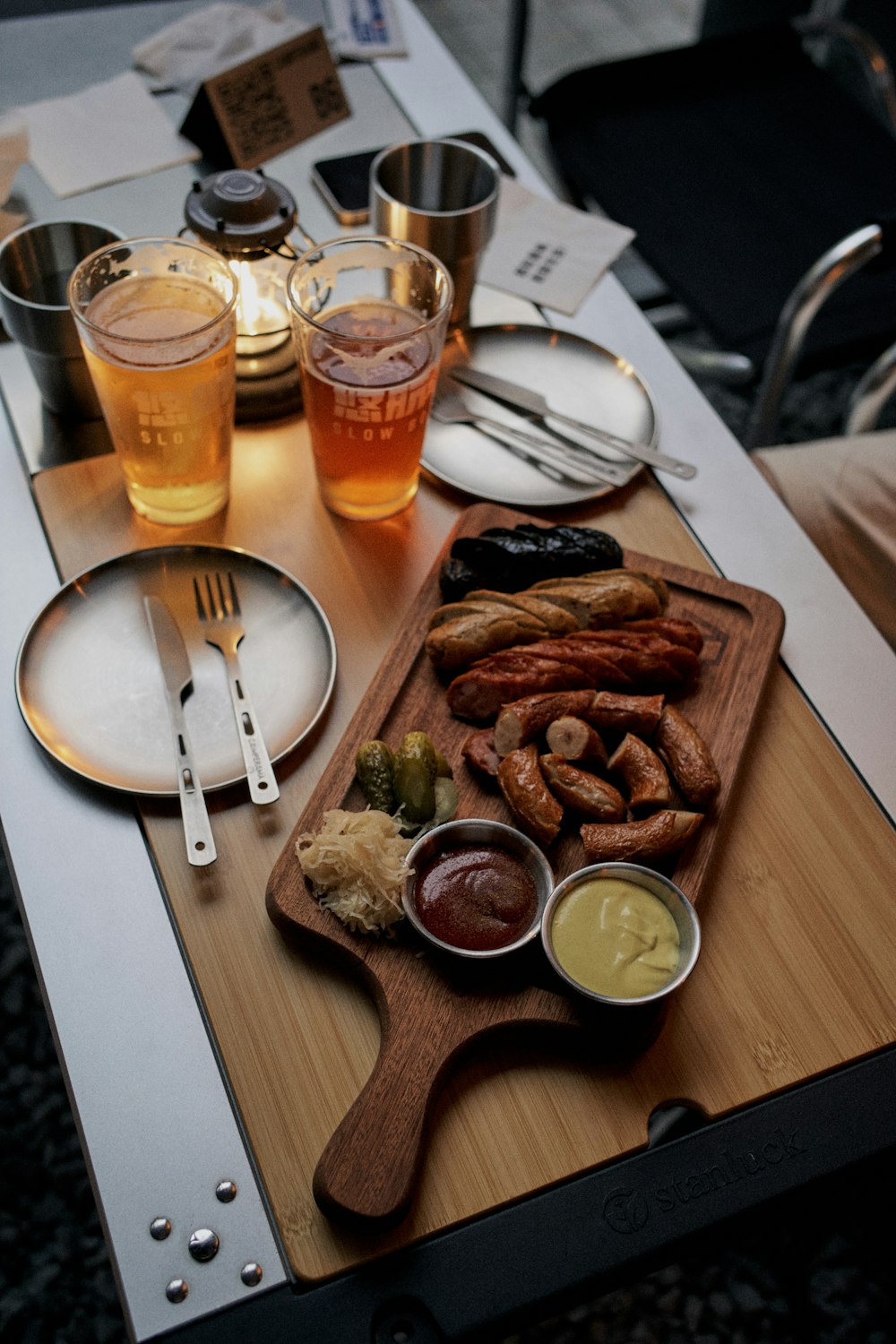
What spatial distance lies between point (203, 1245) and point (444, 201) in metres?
1.11

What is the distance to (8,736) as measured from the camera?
3.27 feet

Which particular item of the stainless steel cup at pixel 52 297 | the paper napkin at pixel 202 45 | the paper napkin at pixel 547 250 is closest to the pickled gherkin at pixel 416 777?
the stainless steel cup at pixel 52 297

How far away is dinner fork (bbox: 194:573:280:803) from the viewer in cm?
96

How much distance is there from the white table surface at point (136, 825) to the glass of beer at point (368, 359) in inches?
11.6

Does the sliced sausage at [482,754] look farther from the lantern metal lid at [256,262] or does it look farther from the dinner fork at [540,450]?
the lantern metal lid at [256,262]

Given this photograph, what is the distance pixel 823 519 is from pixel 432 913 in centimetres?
96

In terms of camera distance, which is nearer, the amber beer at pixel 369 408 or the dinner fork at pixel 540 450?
the amber beer at pixel 369 408

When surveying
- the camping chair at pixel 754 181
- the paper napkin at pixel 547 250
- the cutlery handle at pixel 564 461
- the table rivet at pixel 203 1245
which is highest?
the paper napkin at pixel 547 250

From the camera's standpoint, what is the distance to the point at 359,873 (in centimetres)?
86

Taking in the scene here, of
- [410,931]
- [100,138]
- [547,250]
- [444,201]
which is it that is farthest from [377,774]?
[100,138]

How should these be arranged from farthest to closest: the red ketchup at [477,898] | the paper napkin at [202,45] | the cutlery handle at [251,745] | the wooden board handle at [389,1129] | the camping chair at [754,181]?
the camping chair at [754,181] → the paper napkin at [202,45] → the cutlery handle at [251,745] → the red ketchup at [477,898] → the wooden board handle at [389,1129]

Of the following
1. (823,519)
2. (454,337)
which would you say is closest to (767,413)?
(823,519)

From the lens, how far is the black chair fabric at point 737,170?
6.12 feet

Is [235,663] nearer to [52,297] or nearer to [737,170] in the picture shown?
[52,297]
